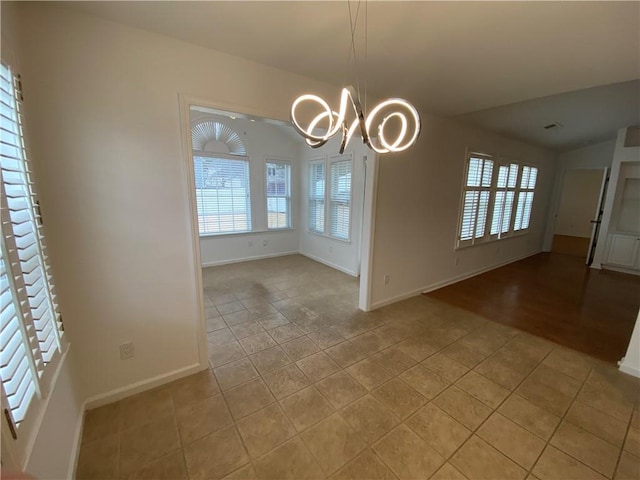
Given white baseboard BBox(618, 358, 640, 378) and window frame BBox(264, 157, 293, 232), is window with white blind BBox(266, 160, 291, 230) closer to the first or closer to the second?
window frame BBox(264, 157, 293, 232)

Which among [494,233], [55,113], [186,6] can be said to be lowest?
[494,233]

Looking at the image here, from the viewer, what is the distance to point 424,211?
3.78m

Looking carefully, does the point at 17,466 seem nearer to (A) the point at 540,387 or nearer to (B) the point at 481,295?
(A) the point at 540,387

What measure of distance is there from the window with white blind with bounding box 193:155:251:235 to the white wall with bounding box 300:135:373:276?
1.27m

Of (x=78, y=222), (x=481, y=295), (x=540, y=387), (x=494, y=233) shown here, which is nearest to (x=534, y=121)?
(x=494, y=233)

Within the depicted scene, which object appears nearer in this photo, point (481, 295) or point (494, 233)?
point (481, 295)

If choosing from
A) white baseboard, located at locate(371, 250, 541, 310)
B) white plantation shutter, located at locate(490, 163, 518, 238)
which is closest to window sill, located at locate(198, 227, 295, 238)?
white baseboard, located at locate(371, 250, 541, 310)

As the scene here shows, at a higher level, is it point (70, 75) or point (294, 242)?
point (70, 75)

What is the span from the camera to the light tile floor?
154 cm

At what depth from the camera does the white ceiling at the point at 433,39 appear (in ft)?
4.91

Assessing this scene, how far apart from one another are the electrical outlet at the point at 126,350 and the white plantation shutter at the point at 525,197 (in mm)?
6961

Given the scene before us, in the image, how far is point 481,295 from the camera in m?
4.06

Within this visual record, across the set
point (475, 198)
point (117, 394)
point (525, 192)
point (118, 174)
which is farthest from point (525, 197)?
point (117, 394)

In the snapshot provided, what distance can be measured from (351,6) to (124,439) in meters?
2.95
